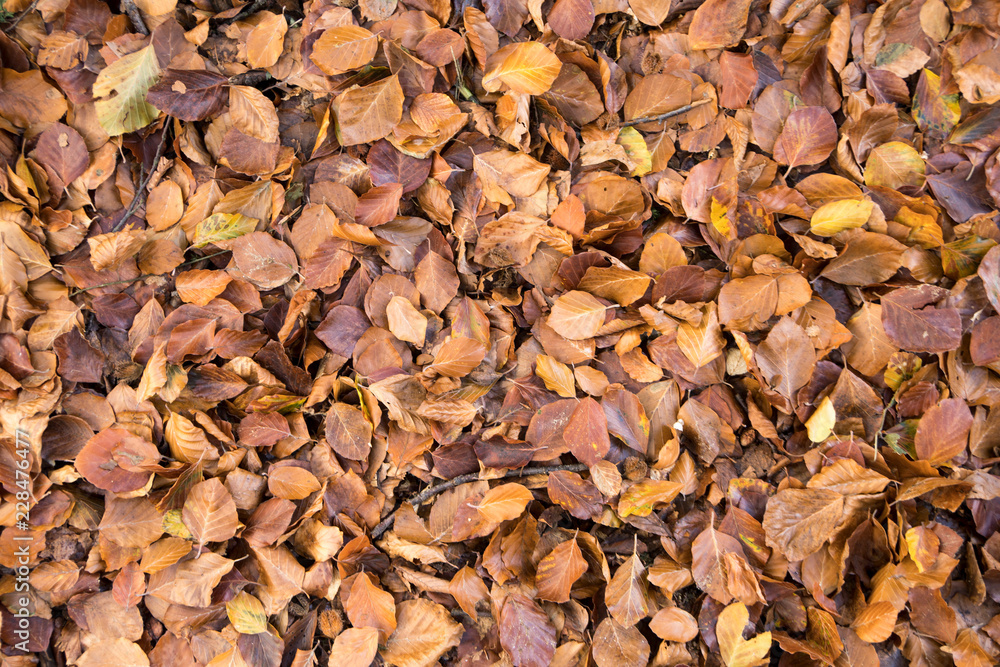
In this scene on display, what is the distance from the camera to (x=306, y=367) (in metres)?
1.08

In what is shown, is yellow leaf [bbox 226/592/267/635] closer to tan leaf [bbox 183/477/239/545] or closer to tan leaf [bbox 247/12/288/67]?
tan leaf [bbox 183/477/239/545]

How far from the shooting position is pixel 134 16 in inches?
42.8

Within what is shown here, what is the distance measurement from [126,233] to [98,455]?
0.40m

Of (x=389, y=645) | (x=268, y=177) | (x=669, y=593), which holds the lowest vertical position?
(x=389, y=645)

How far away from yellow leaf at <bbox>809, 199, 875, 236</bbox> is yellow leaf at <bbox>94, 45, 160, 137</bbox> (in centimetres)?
124

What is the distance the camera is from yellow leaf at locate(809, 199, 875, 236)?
3.41 feet

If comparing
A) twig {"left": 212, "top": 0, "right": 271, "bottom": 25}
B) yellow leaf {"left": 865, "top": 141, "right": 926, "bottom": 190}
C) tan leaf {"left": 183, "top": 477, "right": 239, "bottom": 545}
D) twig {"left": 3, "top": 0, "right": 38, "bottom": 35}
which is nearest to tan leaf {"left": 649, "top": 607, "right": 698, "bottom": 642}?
tan leaf {"left": 183, "top": 477, "right": 239, "bottom": 545}

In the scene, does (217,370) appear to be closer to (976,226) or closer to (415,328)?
(415,328)

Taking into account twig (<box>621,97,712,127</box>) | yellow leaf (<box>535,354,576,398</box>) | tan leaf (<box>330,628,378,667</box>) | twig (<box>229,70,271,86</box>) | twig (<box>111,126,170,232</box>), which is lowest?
tan leaf (<box>330,628,378,667</box>)

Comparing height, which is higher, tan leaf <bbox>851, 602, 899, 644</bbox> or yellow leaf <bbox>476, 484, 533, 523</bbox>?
yellow leaf <bbox>476, 484, 533, 523</bbox>

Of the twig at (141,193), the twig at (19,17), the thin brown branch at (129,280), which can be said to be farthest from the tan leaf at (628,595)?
the twig at (19,17)

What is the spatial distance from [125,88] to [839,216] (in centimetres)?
133

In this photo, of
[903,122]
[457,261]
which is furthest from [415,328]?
[903,122]

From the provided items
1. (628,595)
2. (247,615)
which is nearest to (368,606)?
(247,615)
